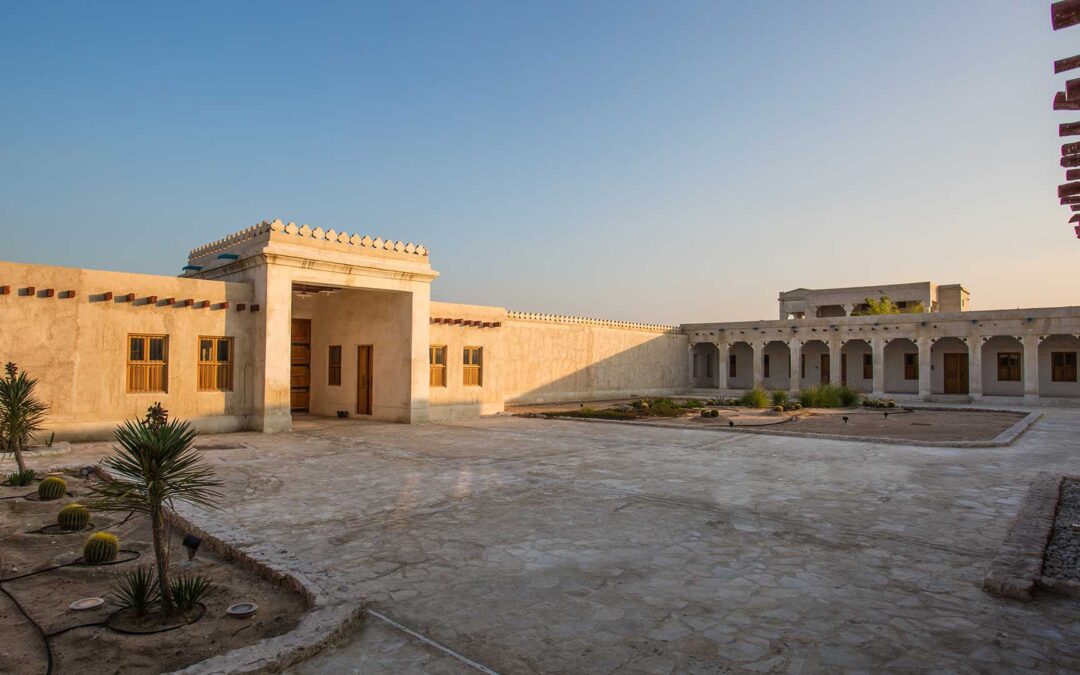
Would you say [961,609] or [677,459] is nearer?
[961,609]

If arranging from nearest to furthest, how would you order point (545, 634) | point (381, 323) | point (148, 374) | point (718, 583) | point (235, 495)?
1. point (545, 634)
2. point (718, 583)
3. point (235, 495)
4. point (148, 374)
5. point (381, 323)

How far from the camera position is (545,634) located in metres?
4.02

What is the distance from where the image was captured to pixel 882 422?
19.4 metres

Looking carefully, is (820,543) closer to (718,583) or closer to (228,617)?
(718,583)

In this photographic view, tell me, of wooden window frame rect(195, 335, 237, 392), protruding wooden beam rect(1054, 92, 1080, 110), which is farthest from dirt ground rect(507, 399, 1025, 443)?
protruding wooden beam rect(1054, 92, 1080, 110)

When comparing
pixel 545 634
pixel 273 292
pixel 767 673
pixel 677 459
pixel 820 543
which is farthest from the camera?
pixel 273 292

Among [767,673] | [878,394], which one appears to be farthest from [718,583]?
[878,394]

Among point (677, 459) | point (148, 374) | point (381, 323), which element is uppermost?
point (381, 323)

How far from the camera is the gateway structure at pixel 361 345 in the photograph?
12992mm

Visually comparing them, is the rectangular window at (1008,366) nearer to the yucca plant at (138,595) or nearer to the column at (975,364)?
the column at (975,364)

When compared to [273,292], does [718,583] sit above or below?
below

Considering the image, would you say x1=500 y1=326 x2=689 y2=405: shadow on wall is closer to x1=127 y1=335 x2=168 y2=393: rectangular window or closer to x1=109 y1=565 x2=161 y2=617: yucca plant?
x1=127 y1=335 x2=168 y2=393: rectangular window

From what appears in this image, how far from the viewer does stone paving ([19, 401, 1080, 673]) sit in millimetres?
3814

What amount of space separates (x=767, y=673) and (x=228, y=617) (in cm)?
353
